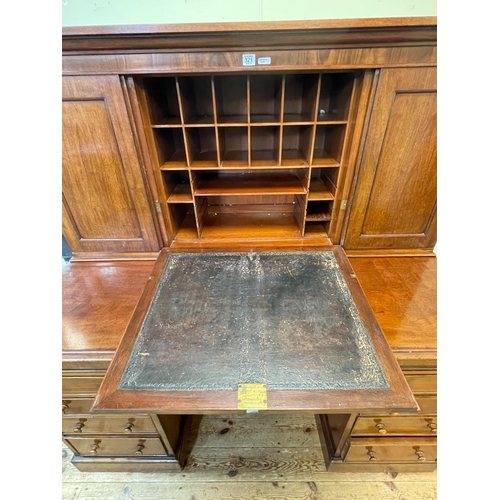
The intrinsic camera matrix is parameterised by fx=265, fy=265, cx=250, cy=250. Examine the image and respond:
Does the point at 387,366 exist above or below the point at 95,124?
below

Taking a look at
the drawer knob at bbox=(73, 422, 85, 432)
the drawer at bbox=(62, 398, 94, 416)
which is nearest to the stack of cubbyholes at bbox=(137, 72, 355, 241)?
the drawer at bbox=(62, 398, 94, 416)

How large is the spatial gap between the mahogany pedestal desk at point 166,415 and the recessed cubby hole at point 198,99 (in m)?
0.72

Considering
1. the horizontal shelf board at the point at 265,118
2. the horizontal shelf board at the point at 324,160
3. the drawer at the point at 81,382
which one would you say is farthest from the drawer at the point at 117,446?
the horizontal shelf board at the point at 265,118

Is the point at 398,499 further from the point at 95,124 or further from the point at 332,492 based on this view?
the point at 95,124

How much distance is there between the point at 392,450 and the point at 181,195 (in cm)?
142

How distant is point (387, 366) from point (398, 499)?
86 cm

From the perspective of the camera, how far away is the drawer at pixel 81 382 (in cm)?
91

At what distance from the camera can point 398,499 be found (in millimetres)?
1115

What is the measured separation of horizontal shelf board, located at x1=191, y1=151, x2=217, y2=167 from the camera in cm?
114

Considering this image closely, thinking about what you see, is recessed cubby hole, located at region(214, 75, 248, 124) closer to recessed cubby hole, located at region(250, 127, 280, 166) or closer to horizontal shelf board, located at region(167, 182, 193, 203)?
recessed cubby hole, located at region(250, 127, 280, 166)

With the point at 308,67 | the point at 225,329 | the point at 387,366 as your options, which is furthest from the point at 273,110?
the point at 387,366

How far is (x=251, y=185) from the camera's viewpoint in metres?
1.28

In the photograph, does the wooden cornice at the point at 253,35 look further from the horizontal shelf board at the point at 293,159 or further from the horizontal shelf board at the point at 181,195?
the horizontal shelf board at the point at 181,195
